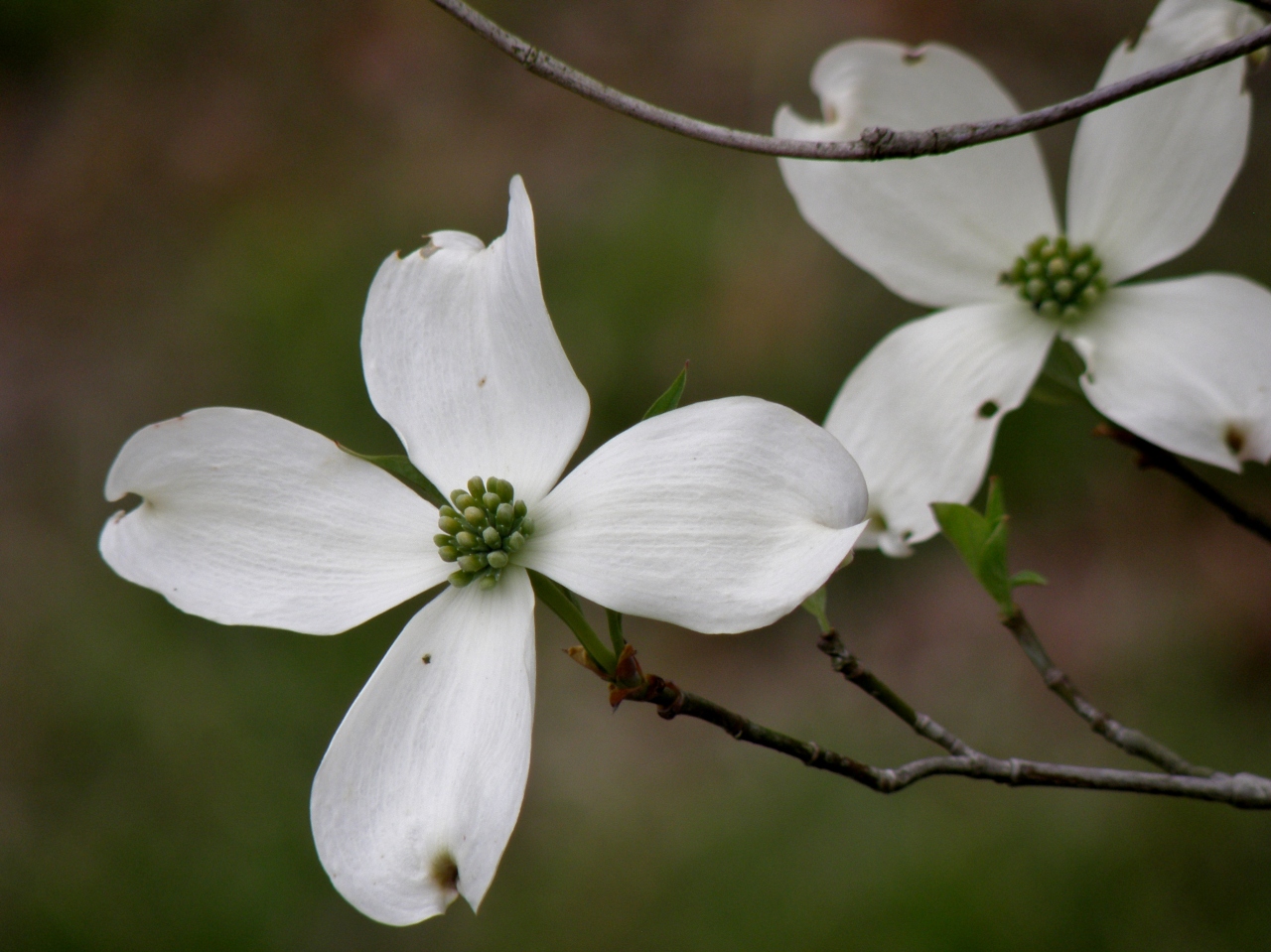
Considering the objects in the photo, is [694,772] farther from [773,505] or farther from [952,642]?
[773,505]

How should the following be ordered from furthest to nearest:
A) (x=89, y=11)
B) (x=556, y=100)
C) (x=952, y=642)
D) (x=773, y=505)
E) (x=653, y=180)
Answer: (x=89, y=11)
(x=556, y=100)
(x=653, y=180)
(x=952, y=642)
(x=773, y=505)

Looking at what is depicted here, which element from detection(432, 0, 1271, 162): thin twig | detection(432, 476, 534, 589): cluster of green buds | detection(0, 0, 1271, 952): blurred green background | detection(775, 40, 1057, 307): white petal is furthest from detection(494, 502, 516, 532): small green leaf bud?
detection(0, 0, 1271, 952): blurred green background

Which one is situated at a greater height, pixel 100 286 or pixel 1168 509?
pixel 1168 509

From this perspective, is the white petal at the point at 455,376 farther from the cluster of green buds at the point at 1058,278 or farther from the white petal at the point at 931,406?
the cluster of green buds at the point at 1058,278

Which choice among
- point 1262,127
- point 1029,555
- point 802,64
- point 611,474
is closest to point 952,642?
point 1029,555

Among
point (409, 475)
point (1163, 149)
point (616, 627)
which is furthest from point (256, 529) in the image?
point (1163, 149)

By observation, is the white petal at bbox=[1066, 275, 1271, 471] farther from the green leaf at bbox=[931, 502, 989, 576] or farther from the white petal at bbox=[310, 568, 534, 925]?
the white petal at bbox=[310, 568, 534, 925]

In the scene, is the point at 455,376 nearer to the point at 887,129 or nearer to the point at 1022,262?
the point at 887,129
